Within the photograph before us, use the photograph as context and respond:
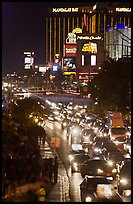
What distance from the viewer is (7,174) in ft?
41.4

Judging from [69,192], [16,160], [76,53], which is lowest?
[69,192]

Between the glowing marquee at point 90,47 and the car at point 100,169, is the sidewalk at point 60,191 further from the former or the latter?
the glowing marquee at point 90,47

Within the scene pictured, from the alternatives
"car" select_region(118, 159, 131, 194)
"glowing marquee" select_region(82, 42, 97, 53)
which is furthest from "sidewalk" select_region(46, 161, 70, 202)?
"glowing marquee" select_region(82, 42, 97, 53)

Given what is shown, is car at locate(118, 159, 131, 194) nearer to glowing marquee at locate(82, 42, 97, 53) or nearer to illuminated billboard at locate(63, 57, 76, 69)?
glowing marquee at locate(82, 42, 97, 53)

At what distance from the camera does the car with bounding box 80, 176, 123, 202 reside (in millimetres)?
15930

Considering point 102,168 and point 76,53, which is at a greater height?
point 76,53

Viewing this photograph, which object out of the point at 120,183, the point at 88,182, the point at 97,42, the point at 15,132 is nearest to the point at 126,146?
the point at 120,183

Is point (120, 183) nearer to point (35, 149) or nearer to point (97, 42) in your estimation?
point (35, 149)

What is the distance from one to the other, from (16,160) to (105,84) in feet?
149

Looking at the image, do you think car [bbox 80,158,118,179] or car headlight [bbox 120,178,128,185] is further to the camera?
car [bbox 80,158,118,179]

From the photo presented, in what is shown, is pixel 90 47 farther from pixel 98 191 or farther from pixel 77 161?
pixel 98 191

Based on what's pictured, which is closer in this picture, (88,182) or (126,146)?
(88,182)

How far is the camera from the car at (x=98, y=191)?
15.9 meters

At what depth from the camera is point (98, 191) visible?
670 inches
